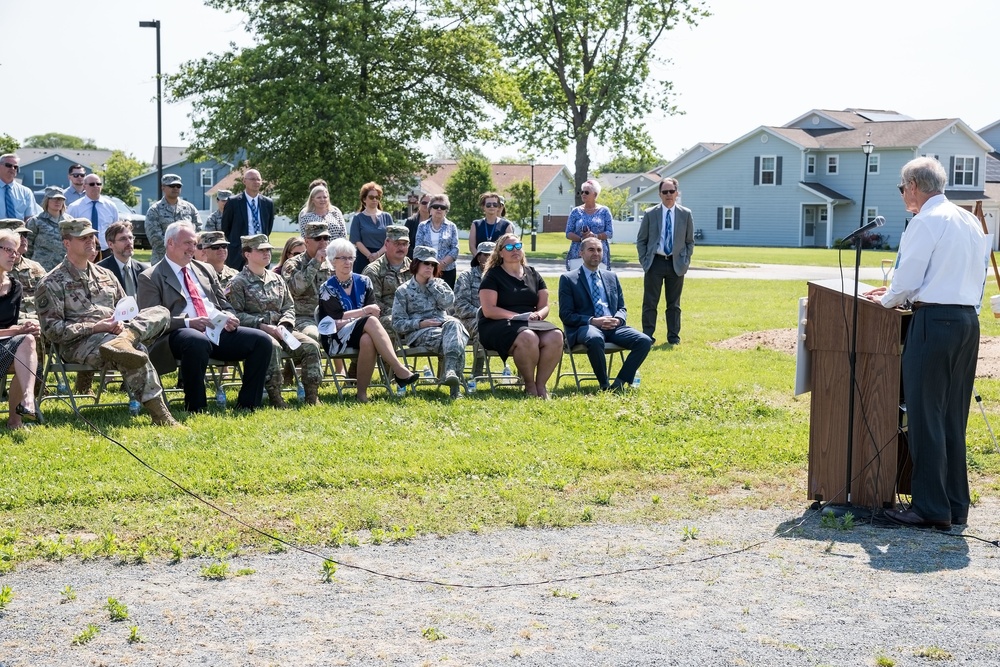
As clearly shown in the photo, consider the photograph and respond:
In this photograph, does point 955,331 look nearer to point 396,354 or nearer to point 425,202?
point 396,354

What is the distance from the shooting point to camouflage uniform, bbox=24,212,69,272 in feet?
A: 37.5

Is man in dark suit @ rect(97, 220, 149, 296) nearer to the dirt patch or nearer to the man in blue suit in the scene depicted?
the man in blue suit

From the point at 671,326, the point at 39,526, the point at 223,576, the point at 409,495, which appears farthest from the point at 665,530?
the point at 671,326

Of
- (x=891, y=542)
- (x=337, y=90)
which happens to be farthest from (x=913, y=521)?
(x=337, y=90)

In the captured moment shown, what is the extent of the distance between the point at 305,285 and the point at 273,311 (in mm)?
620

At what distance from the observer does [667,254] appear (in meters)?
13.9

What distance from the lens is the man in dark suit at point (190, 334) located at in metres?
8.59

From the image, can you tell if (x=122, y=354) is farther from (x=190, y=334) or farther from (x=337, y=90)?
(x=337, y=90)

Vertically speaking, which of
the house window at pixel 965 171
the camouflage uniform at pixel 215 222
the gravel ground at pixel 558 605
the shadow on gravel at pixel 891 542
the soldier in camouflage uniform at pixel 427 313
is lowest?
the gravel ground at pixel 558 605

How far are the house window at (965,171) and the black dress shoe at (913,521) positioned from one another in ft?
180

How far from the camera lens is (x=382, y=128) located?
32156 millimetres

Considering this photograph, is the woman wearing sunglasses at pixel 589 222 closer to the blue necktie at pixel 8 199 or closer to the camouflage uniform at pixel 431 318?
the camouflage uniform at pixel 431 318

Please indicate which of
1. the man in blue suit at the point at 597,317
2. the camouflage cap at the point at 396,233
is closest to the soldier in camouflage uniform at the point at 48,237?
the camouflage cap at the point at 396,233

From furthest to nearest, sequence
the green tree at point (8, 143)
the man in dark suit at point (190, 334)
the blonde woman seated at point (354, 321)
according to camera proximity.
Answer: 1. the green tree at point (8, 143)
2. the blonde woman seated at point (354, 321)
3. the man in dark suit at point (190, 334)
